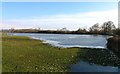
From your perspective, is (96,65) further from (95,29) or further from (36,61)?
(95,29)

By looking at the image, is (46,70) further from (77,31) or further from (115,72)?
(77,31)

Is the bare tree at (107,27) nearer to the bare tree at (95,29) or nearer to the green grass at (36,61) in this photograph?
the bare tree at (95,29)

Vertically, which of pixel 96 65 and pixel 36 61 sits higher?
pixel 36 61

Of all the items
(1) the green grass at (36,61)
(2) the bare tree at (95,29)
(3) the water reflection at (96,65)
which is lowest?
(3) the water reflection at (96,65)

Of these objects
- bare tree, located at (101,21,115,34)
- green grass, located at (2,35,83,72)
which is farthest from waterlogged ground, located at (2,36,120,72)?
bare tree, located at (101,21,115,34)

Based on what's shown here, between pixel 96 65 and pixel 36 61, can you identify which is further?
pixel 96 65

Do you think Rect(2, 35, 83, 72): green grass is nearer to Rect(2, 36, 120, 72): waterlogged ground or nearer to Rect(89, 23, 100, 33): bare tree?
Rect(2, 36, 120, 72): waterlogged ground

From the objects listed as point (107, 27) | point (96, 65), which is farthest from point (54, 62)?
point (107, 27)

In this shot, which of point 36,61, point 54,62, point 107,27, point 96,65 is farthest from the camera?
point 107,27

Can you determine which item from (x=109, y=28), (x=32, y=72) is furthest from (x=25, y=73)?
(x=109, y=28)

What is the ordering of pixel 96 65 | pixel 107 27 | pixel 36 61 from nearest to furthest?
1. pixel 36 61
2. pixel 96 65
3. pixel 107 27

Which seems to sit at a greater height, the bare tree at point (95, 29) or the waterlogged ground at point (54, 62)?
the bare tree at point (95, 29)

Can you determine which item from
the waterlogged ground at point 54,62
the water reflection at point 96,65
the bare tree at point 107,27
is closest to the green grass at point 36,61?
the waterlogged ground at point 54,62

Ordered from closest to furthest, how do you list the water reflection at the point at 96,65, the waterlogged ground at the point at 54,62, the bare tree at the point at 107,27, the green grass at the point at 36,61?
the green grass at the point at 36,61
the waterlogged ground at the point at 54,62
the water reflection at the point at 96,65
the bare tree at the point at 107,27
